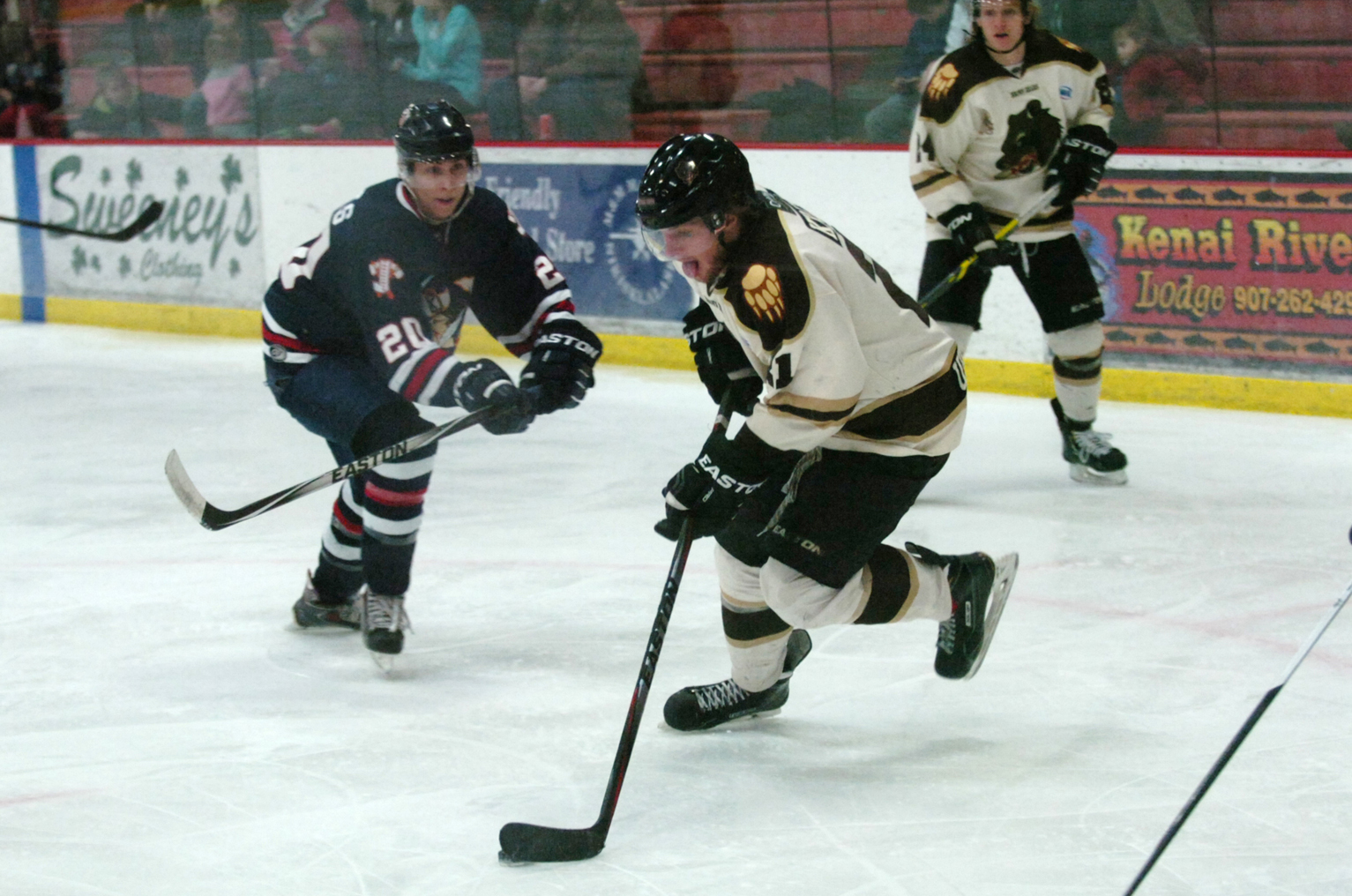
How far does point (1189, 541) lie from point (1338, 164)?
176 cm

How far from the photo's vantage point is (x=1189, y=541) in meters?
3.46

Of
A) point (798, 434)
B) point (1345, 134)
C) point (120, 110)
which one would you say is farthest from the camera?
point (120, 110)

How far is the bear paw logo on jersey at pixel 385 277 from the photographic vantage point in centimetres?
254

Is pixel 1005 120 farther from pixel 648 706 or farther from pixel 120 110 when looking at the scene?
pixel 120 110

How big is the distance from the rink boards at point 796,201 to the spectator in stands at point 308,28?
17.4 inches

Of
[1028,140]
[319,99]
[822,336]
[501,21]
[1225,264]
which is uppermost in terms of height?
[501,21]

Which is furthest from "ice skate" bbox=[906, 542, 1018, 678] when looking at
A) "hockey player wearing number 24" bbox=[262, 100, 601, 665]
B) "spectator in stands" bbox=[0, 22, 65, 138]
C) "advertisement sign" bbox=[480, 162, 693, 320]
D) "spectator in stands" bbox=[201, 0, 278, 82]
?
Result: "spectator in stands" bbox=[0, 22, 65, 138]

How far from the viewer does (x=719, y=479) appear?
7.01 feet

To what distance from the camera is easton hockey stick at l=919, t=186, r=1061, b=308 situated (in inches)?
151

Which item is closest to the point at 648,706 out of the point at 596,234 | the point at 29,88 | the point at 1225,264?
the point at 1225,264

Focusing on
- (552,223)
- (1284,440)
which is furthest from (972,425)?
(552,223)

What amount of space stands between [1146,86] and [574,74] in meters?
2.33

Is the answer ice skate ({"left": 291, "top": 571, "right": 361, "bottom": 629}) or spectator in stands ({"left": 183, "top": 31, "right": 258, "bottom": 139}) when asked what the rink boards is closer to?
spectator in stands ({"left": 183, "top": 31, "right": 258, "bottom": 139})

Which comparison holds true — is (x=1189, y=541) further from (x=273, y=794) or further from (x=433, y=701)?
(x=273, y=794)
